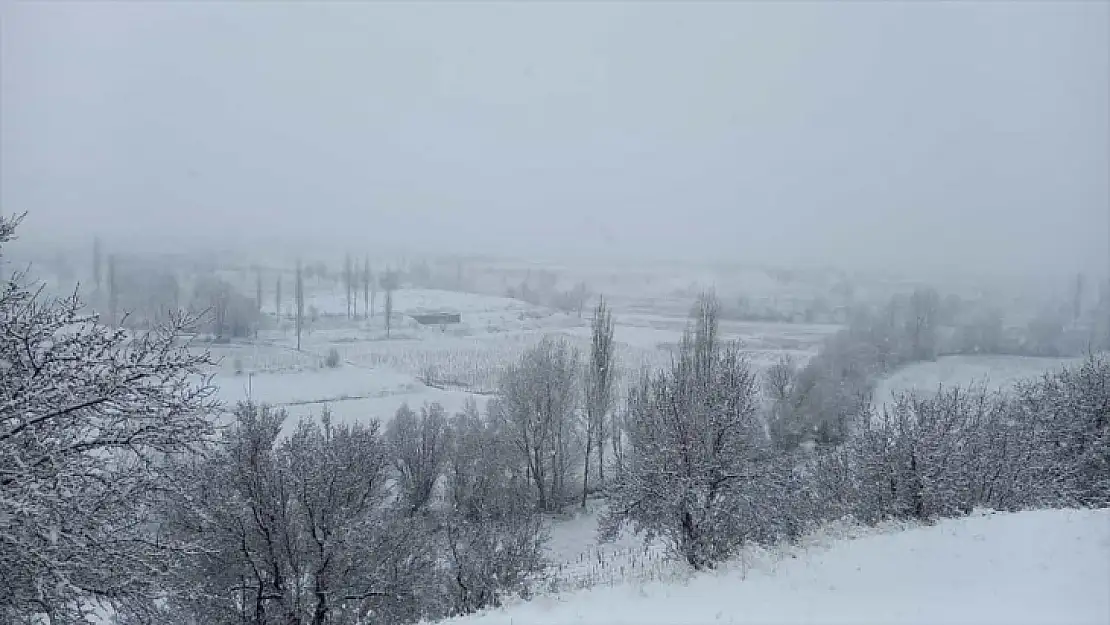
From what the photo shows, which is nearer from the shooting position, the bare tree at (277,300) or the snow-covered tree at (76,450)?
the snow-covered tree at (76,450)

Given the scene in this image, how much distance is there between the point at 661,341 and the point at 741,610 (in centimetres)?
5494

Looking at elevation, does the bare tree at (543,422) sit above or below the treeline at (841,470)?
below

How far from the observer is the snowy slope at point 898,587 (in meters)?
7.49

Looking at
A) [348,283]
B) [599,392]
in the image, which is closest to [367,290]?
[348,283]

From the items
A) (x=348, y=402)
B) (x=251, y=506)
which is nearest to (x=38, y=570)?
(x=251, y=506)

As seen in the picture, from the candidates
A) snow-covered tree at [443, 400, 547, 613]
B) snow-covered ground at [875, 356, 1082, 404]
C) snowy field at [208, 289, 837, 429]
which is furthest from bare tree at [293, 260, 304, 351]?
snow-covered ground at [875, 356, 1082, 404]

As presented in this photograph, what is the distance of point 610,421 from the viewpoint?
3675 centimetres

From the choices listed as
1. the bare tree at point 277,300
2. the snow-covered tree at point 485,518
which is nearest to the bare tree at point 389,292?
the bare tree at point 277,300

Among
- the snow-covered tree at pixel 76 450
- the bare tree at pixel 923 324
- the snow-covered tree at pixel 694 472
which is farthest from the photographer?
the bare tree at pixel 923 324

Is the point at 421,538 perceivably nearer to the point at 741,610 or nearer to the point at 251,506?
the point at 251,506

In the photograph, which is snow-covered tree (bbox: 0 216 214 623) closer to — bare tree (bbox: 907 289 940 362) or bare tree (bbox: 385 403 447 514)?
bare tree (bbox: 385 403 447 514)

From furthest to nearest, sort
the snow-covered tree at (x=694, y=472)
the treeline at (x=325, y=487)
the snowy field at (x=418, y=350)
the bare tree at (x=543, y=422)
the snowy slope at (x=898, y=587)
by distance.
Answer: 1. the snowy field at (x=418, y=350)
2. the bare tree at (x=543, y=422)
3. the snow-covered tree at (x=694, y=472)
4. the snowy slope at (x=898, y=587)
5. the treeline at (x=325, y=487)

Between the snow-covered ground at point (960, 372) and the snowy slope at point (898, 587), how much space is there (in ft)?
106

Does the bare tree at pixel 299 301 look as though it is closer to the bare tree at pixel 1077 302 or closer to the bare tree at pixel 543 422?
the bare tree at pixel 543 422
